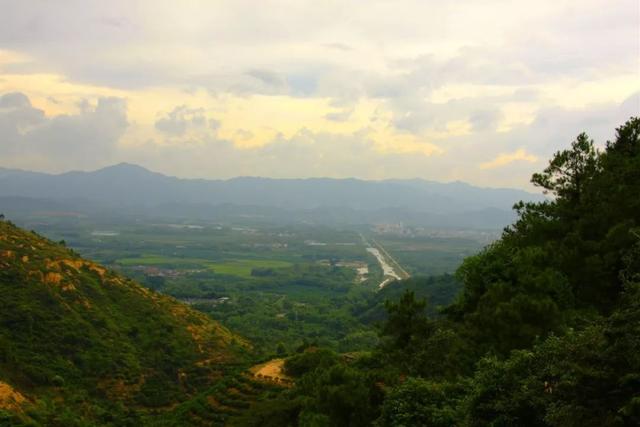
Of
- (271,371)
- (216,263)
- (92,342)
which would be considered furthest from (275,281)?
(271,371)

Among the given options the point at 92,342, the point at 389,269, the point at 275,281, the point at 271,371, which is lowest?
the point at 275,281

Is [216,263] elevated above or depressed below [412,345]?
below

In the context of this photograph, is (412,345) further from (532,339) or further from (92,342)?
(92,342)

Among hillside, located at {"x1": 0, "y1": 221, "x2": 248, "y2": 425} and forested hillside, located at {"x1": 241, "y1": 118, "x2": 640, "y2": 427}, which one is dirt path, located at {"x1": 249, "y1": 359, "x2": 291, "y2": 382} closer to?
forested hillside, located at {"x1": 241, "y1": 118, "x2": 640, "y2": 427}

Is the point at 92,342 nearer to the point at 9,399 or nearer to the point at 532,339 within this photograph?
the point at 9,399

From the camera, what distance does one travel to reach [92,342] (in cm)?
3691

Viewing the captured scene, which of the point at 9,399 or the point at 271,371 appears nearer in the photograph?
the point at 9,399

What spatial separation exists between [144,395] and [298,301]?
6981 centimetres

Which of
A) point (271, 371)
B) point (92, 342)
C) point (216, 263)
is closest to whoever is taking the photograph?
point (271, 371)

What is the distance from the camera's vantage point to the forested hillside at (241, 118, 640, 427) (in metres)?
9.37

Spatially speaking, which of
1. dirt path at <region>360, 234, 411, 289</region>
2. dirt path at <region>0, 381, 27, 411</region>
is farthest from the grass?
dirt path at <region>0, 381, 27, 411</region>

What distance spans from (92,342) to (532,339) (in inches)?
1210

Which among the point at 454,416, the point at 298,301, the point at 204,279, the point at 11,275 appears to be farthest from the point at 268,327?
the point at 454,416

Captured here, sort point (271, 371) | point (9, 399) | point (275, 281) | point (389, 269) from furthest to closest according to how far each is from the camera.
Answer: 1. point (389, 269)
2. point (275, 281)
3. point (271, 371)
4. point (9, 399)
